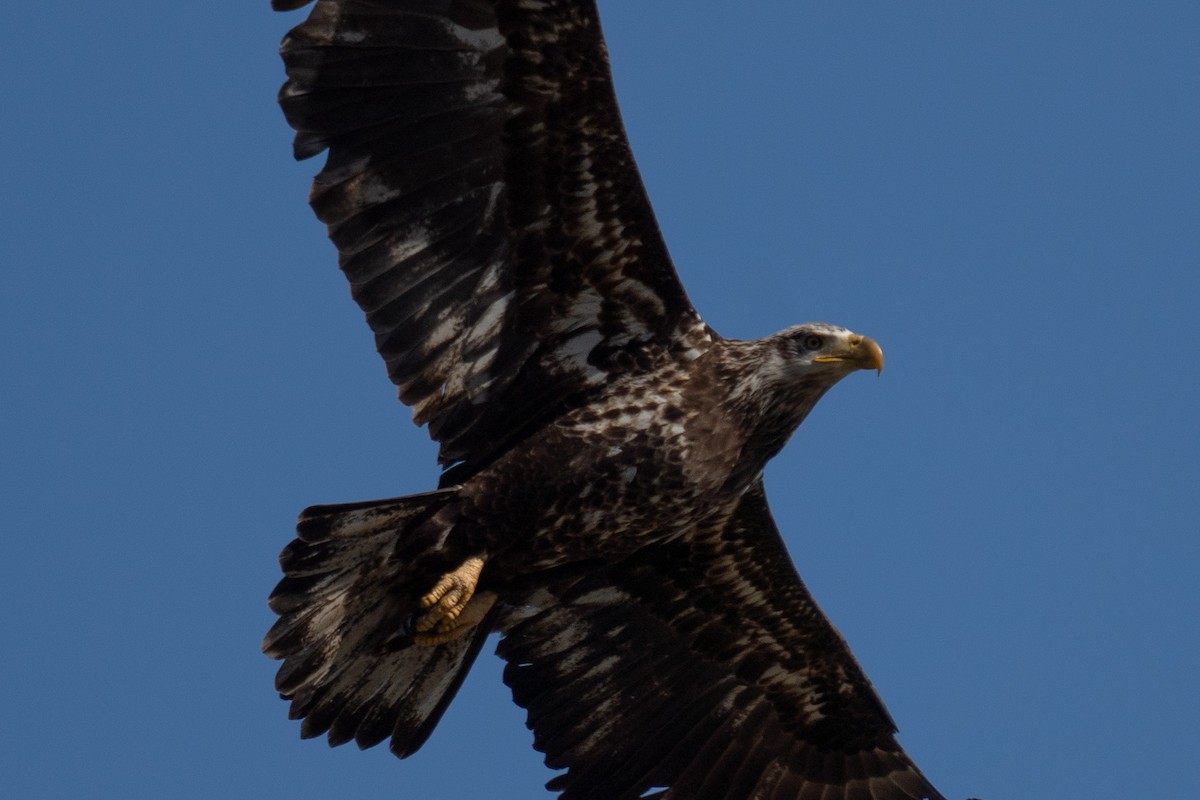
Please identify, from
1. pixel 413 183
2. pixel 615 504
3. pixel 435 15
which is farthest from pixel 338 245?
pixel 615 504

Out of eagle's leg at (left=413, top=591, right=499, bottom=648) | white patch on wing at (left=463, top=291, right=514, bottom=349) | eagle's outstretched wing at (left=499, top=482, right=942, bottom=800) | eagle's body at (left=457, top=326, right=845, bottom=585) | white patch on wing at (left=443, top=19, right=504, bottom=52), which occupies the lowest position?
eagle's outstretched wing at (left=499, top=482, right=942, bottom=800)

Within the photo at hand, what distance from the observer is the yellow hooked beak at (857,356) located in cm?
1050

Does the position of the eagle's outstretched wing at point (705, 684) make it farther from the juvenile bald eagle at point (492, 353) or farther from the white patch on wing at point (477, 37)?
the white patch on wing at point (477, 37)

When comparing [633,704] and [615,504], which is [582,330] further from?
[633,704]

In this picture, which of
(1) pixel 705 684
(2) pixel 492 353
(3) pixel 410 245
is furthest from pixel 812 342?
(1) pixel 705 684

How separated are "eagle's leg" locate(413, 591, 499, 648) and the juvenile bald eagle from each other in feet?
0.04

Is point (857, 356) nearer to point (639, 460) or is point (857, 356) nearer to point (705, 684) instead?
point (639, 460)

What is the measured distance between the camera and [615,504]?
33.7 ft

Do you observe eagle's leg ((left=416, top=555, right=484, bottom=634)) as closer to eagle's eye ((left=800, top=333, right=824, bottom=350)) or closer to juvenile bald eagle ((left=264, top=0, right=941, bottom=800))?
juvenile bald eagle ((left=264, top=0, right=941, bottom=800))

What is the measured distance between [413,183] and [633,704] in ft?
10.9

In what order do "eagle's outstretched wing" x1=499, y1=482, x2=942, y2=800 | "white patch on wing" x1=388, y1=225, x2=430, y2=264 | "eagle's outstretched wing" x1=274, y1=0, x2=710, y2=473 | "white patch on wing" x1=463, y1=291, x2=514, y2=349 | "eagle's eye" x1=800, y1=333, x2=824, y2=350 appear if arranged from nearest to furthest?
"eagle's outstretched wing" x1=274, y1=0, x2=710, y2=473 < "white patch on wing" x1=388, y1=225, x2=430, y2=264 < "white patch on wing" x1=463, y1=291, x2=514, y2=349 < "eagle's eye" x1=800, y1=333, x2=824, y2=350 < "eagle's outstretched wing" x1=499, y1=482, x2=942, y2=800

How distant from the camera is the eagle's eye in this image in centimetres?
1055

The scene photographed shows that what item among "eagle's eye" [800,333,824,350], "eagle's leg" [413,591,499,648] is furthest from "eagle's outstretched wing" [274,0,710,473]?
"eagle's leg" [413,591,499,648]

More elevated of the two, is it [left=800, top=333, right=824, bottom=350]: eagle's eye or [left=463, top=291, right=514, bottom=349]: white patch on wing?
[left=463, top=291, right=514, bottom=349]: white patch on wing
